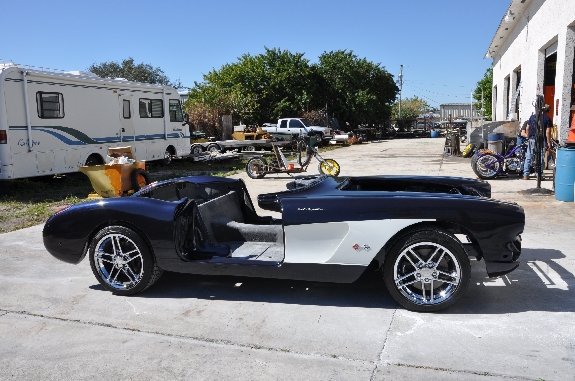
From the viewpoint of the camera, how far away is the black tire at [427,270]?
4086 millimetres

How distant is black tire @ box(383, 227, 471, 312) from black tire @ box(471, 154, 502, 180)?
9327 millimetres

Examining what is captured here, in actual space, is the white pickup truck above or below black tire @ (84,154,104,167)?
above

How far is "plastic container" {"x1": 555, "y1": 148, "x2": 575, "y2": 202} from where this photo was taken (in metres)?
9.05

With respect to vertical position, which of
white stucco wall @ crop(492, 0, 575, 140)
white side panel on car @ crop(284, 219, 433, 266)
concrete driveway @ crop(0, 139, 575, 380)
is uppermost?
white stucco wall @ crop(492, 0, 575, 140)

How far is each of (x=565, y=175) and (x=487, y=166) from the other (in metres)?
3.63

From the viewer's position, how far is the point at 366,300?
15.0ft

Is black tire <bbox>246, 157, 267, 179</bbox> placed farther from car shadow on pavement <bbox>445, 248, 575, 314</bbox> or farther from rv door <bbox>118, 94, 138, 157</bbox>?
car shadow on pavement <bbox>445, 248, 575, 314</bbox>

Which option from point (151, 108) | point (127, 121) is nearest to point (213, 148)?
point (151, 108)

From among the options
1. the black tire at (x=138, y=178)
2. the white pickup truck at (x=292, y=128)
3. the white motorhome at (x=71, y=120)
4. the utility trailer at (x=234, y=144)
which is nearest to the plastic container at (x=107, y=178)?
the black tire at (x=138, y=178)

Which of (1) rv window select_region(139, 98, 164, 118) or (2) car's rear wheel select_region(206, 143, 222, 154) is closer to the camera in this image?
(1) rv window select_region(139, 98, 164, 118)

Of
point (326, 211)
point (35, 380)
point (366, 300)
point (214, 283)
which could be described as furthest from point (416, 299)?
point (35, 380)

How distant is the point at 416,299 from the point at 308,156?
10201 millimetres

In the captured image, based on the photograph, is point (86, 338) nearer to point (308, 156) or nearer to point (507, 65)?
point (308, 156)

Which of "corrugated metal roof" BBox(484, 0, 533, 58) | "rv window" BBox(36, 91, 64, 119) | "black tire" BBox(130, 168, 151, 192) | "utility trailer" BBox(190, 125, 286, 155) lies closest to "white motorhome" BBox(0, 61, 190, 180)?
"rv window" BBox(36, 91, 64, 119)
